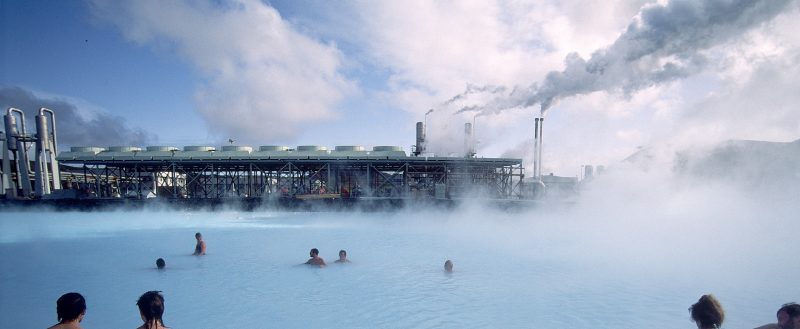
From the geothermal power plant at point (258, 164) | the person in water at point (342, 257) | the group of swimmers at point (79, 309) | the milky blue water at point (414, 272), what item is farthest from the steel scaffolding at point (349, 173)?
the group of swimmers at point (79, 309)

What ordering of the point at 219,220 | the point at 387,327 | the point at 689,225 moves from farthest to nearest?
the point at 219,220, the point at 689,225, the point at 387,327

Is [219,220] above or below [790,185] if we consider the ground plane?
below

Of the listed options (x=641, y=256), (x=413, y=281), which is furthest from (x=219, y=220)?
(x=641, y=256)

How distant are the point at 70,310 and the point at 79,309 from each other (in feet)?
0.18

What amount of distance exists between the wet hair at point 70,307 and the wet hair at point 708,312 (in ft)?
16.8

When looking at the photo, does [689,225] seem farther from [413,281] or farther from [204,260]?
[204,260]

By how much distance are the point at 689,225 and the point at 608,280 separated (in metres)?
9.25

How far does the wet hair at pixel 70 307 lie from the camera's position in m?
2.80

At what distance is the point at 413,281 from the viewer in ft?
26.5

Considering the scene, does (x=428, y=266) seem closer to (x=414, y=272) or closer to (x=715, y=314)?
(x=414, y=272)

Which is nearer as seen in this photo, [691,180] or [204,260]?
[204,260]

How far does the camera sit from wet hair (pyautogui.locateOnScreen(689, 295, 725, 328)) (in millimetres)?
2753

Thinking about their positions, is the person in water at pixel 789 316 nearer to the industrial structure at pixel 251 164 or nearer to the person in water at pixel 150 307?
the person in water at pixel 150 307

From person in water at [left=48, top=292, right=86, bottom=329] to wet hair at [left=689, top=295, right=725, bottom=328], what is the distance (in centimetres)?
511
